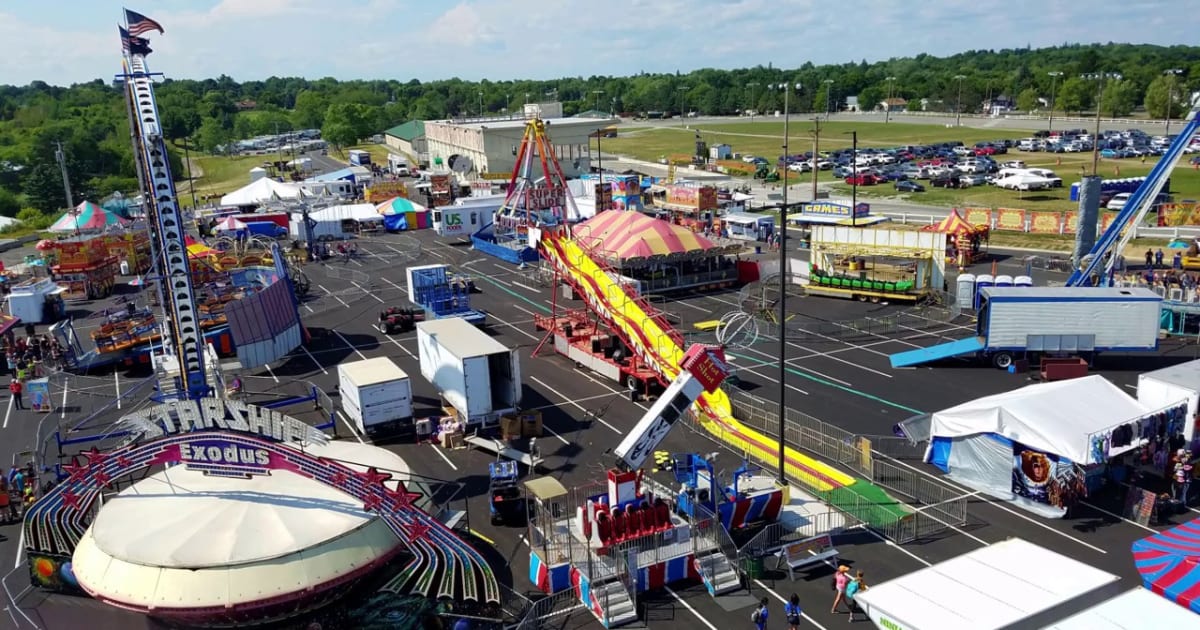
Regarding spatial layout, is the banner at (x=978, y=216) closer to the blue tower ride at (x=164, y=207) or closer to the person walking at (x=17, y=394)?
the blue tower ride at (x=164, y=207)

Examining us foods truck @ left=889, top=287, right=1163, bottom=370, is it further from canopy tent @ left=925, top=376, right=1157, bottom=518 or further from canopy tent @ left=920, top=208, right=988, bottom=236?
canopy tent @ left=920, top=208, right=988, bottom=236

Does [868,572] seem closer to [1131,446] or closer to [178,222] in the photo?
[1131,446]

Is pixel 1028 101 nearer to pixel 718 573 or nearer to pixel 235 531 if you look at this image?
pixel 718 573

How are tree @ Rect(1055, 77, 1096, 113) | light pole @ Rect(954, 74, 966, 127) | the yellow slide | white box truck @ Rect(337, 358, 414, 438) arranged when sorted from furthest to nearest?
light pole @ Rect(954, 74, 966, 127) < tree @ Rect(1055, 77, 1096, 113) < white box truck @ Rect(337, 358, 414, 438) < the yellow slide

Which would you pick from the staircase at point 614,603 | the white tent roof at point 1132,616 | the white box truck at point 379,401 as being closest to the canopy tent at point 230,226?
the white box truck at point 379,401

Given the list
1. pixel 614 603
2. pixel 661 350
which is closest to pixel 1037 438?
pixel 614 603

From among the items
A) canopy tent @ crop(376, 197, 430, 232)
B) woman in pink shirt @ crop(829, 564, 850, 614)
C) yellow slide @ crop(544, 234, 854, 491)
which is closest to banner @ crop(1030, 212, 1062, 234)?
yellow slide @ crop(544, 234, 854, 491)

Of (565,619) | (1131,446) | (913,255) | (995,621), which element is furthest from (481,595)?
(913,255)
